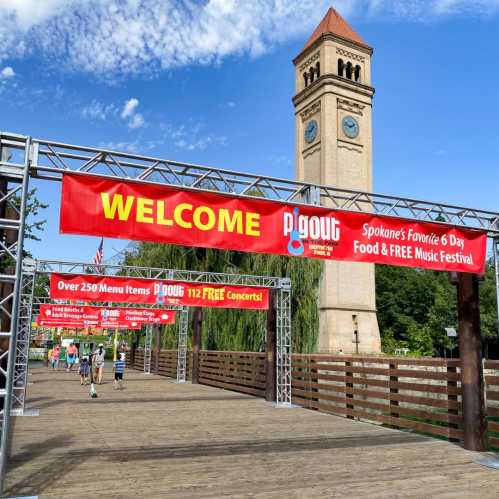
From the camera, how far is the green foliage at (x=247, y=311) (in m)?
27.7

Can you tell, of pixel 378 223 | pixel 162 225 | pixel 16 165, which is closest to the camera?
pixel 16 165

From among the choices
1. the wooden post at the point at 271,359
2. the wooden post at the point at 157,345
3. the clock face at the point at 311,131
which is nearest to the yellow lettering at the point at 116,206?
the wooden post at the point at 271,359

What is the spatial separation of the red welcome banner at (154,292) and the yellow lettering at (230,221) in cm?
1126

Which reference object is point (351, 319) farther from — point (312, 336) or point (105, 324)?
point (105, 324)

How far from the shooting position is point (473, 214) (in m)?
9.99

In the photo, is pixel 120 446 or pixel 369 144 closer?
pixel 120 446

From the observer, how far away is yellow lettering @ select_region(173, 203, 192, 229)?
25.3ft

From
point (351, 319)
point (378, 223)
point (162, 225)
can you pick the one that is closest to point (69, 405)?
point (162, 225)

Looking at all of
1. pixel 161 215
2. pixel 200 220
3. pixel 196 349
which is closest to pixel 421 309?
pixel 196 349

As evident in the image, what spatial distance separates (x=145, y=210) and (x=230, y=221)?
133 centimetres

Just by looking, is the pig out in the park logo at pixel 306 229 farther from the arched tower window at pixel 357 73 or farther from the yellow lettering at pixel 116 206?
the arched tower window at pixel 357 73

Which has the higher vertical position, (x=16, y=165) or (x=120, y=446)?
(x=16, y=165)

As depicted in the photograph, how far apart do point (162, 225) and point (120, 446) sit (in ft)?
14.5

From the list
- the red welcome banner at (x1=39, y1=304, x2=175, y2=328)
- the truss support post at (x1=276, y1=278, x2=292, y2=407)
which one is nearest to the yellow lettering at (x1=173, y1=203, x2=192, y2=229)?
the truss support post at (x1=276, y1=278, x2=292, y2=407)
